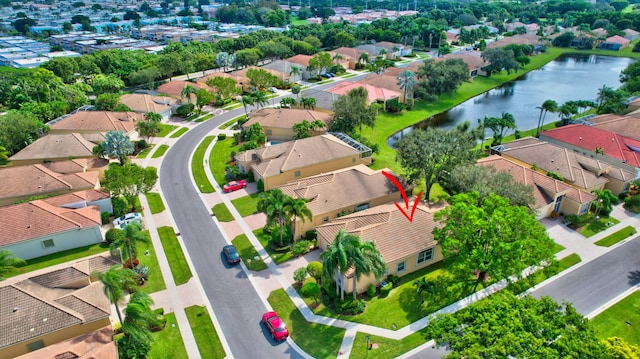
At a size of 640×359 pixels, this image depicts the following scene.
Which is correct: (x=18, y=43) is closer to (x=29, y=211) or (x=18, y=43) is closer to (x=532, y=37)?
(x=29, y=211)

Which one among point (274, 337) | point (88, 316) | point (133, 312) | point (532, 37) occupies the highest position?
point (532, 37)

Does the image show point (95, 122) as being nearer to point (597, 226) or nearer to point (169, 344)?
point (169, 344)

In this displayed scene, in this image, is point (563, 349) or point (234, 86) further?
point (234, 86)

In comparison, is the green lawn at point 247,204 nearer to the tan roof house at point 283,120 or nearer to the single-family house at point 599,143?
the tan roof house at point 283,120

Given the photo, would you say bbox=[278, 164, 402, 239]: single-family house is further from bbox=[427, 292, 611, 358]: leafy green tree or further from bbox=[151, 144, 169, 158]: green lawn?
bbox=[151, 144, 169, 158]: green lawn

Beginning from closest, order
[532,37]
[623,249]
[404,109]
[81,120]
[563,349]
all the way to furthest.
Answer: [563,349], [623,249], [81,120], [404,109], [532,37]

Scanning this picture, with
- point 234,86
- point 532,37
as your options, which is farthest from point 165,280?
point 532,37

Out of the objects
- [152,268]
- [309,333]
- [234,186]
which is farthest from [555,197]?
[152,268]
